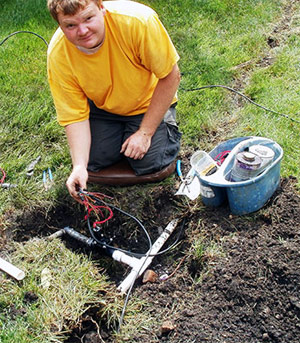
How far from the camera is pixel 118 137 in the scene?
310 cm

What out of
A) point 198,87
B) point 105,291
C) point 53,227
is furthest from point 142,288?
point 198,87

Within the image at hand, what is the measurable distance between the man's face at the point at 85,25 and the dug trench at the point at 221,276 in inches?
44.2

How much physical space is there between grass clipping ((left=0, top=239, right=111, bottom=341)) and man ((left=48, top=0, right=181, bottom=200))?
1.39 feet

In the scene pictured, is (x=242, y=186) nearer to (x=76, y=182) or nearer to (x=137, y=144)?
(x=137, y=144)

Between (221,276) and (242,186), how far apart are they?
0.54 m

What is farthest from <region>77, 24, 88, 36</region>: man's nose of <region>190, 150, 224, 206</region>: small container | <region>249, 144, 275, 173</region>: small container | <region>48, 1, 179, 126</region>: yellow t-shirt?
<region>249, 144, 275, 173</region>: small container

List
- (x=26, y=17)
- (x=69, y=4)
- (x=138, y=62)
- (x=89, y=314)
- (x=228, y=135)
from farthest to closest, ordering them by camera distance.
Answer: (x=26, y=17)
(x=228, y=135)
(x=138, y=62)
(x=89, y=314)
(x=69, y=4)

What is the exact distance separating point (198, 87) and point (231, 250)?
184 cm

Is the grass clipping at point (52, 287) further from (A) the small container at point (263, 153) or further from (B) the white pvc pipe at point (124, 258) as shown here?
(A) the small container at point (263, 153)

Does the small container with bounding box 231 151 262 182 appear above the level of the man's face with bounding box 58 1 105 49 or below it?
below

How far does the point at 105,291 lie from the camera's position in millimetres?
2375

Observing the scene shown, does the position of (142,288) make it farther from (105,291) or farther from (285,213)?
(285,213)

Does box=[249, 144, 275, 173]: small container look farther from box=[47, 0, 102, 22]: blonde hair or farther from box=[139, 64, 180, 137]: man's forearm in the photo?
box=[47, 0, 102, 22]: blonde hair

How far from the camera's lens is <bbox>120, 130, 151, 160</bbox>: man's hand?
280 cm
